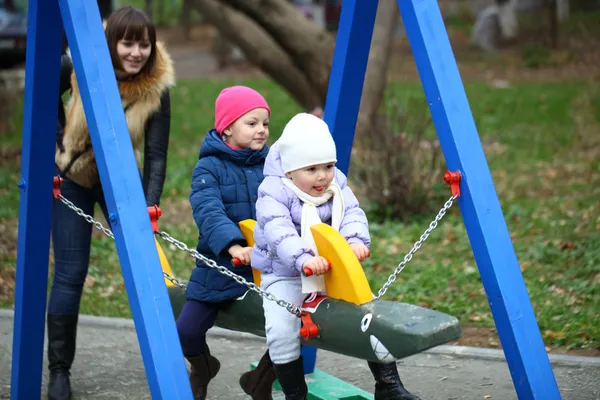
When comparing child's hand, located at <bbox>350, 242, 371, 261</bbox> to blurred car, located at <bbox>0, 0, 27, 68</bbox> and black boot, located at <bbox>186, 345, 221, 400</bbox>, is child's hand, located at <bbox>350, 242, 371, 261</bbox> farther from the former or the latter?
blurred car, located at <bbox>0, 0, 27, 68</bbox>

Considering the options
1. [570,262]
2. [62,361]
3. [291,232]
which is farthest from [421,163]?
[291,232]

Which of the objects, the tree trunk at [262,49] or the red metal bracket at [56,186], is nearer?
the red metal bracket at [56,186]

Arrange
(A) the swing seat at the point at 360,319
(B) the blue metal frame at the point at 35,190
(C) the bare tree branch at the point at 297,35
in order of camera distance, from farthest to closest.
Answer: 1. (C) the bare tree branch at the point at 297,35
2. (B) the blue metal frame at the point at 35,190
3. (A) the swing seat at the point at 360,319

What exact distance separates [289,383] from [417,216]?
464 centimetres

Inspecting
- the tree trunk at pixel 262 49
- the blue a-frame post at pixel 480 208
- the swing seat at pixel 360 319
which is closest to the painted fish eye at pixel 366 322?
the swing seat at pixel 360 319

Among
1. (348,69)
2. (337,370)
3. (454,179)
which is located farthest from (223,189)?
(337,370)

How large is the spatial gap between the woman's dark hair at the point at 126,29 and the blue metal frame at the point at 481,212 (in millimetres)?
1207

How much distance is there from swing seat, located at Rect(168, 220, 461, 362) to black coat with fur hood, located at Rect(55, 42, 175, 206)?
1094 mm

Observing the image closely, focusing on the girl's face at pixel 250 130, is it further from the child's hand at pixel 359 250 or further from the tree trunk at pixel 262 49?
the tree trunk at pixel 262 49

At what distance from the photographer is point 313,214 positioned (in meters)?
3.09

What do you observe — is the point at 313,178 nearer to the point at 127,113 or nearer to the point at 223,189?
the point at 223,189

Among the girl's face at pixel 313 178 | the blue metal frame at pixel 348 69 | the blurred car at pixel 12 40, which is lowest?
the girl's face at pixel 313 178

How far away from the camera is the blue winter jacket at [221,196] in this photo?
131 inches

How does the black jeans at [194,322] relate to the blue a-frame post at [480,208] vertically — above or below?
below
